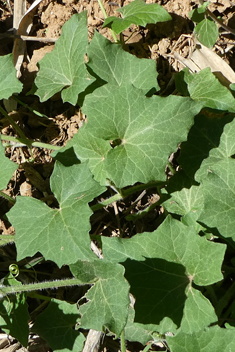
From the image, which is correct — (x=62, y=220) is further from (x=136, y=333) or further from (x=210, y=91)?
(x=210, y=91)

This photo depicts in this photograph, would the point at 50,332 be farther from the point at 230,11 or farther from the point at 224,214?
the point at 230,11

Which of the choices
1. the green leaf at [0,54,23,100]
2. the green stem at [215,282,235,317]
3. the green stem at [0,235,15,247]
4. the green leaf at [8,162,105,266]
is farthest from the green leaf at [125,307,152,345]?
the green leaf at [0,54,23,100]

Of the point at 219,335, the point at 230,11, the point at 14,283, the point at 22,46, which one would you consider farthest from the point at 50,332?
the point at 230,11

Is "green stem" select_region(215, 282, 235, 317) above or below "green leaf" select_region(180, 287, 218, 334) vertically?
below

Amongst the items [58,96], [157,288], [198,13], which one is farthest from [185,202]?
[58,96]

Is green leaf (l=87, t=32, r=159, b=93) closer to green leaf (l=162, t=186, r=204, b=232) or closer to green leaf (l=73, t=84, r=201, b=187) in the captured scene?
green leaf (l=73, t=84, r=201, b=187)

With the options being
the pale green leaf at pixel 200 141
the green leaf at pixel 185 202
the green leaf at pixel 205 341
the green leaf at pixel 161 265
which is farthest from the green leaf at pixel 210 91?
the green leaf at pixel 205 341
